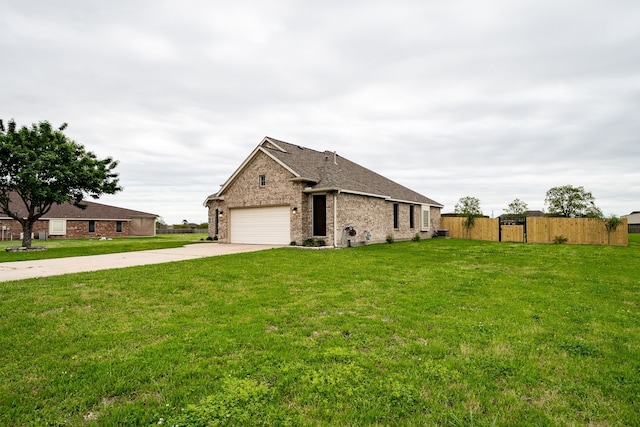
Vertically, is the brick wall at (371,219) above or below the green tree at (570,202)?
below

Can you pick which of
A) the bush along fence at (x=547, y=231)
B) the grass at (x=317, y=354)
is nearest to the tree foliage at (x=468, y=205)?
the bush along fence at (x=547, y=231)

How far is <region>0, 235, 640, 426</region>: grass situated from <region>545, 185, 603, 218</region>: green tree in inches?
1049

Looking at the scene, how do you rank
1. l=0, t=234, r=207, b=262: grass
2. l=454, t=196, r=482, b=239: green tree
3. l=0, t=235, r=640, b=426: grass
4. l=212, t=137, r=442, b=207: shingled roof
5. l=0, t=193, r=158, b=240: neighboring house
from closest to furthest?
l=0, t=235, r=640, b=426: grass < l=0, t=234, r=207, b=262: grass < l=212, t=137, r=442, b=207: shingled roof < l=0, t=193, r=158, b=240: neighboring house < l=454, t=196, r=482, b=239: green tree

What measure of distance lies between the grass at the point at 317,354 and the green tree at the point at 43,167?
13.9 meters

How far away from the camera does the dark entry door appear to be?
56.9ft

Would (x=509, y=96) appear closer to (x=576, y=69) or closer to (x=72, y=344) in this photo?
(x=576, y=69)

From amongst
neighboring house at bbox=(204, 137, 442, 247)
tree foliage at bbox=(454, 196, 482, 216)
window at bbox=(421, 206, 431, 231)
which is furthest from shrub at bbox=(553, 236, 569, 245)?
tree foliage at bbox=(454, 196, 482, 216)

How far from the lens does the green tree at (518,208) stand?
129 feet

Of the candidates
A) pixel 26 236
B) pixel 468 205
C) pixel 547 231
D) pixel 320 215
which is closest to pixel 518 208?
pixel 468 205

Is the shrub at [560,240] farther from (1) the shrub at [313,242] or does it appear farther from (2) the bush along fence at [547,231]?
(1) the shrub at [313,242]

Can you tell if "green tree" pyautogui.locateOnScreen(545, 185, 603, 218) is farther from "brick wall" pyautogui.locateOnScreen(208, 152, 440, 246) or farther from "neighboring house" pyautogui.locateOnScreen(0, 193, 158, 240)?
"neighboring house" pyautogui.locateOnScreen(0, 193, 158, 240)

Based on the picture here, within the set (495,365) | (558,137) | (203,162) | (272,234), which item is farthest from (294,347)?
(203,162)

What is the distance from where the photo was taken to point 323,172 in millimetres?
19109

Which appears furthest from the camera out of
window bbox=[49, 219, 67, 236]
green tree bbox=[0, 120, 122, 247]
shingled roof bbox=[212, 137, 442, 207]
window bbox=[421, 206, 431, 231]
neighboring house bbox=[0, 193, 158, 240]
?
window bbox=[49, 219, 67, 236]
